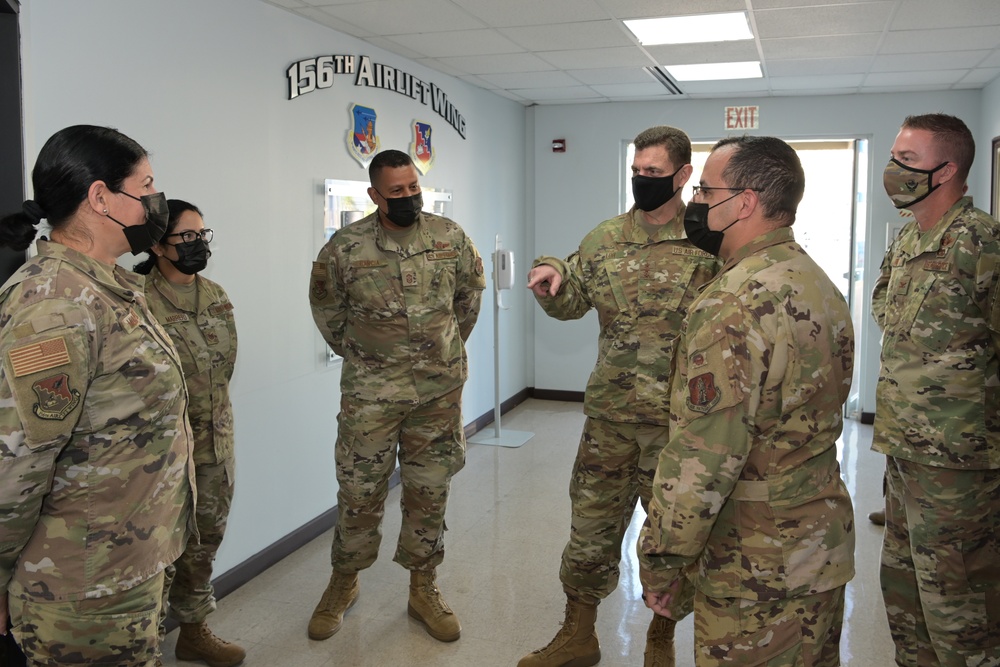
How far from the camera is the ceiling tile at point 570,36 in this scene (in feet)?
14.1

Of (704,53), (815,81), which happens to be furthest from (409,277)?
(815,81)

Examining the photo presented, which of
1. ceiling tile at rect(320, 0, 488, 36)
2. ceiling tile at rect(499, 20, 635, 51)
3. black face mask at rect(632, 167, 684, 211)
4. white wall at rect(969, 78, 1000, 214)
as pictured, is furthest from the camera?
white wall at rect(969, 78, 1000, 214)

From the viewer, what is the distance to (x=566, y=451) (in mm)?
5859

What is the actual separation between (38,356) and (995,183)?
6.01 metres

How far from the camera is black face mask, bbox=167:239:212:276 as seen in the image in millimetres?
2754

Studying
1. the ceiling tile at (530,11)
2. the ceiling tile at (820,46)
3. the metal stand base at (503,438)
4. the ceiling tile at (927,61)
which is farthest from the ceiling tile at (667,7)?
the metal stand base at (503,438)

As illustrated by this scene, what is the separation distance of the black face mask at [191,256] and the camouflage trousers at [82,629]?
1.29 metres

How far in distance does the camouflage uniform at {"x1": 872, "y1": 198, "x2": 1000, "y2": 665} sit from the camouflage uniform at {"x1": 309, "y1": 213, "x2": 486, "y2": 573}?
163cm

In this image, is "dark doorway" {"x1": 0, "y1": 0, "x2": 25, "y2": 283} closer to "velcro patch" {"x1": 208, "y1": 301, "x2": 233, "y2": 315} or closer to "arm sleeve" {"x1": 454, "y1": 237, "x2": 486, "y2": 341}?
"velcro patch" {"x1": 208, "y1": 301, "x2": 233, "y2": 315}

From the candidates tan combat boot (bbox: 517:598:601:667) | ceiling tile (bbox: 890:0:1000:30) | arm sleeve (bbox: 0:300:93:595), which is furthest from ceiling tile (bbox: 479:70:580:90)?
arm sleeve (bbox: 0:300:93:595)

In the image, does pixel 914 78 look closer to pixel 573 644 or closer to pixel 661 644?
pixel 661 644

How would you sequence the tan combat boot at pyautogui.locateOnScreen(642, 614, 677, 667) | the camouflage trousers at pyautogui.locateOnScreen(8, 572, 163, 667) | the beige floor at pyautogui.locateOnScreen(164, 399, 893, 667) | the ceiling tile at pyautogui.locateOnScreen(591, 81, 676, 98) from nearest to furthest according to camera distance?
the camouflage trousers at pyautogui.locateOnScreen(8, 572, 163, 667) < the tan combat boot at pyautogui.locateOnScreen(642, 614, 677, 667) < the beige floor at pyautogui.locateOnScreen(164, 399, 893, 667) < the ceiling tile at pyautogui.locateOnScreen(591, 81, 676, 98)

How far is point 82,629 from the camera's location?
1.71 metres

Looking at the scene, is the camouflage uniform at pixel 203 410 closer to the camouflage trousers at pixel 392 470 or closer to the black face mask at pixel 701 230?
the camouflage trousers at pixel 392 470
